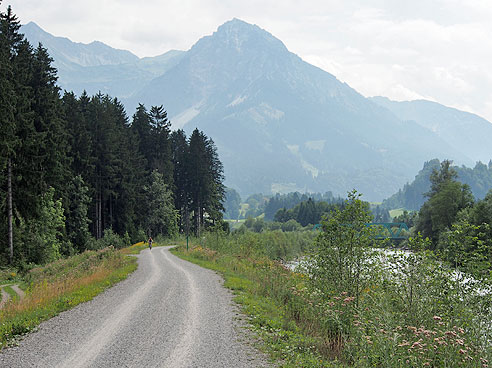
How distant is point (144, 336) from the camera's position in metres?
11.8

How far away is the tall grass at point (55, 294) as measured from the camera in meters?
12.9

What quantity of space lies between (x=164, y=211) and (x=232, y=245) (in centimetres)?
3412

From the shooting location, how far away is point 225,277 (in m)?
24.9

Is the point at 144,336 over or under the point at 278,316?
over

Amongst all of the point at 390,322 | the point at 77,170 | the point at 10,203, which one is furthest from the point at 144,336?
the point at 77,170

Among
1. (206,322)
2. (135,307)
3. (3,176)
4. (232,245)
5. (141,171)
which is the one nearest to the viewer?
(206,322)

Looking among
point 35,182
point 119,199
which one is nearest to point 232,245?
point 35,182

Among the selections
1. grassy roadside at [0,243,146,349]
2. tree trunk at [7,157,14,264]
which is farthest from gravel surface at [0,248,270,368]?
tree trunk at [7,157,14,264]

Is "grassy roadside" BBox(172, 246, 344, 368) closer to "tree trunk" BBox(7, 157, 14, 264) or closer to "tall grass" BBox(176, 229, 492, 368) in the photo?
"tall grass" BBox(176, 229, 492, 368)

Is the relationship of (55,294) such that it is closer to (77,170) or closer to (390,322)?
(390,322)

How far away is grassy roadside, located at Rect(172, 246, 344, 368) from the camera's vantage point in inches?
388

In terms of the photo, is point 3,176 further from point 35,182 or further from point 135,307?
point 135,307

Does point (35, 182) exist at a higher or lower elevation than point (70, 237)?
A: higher

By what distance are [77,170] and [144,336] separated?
4686 cm
